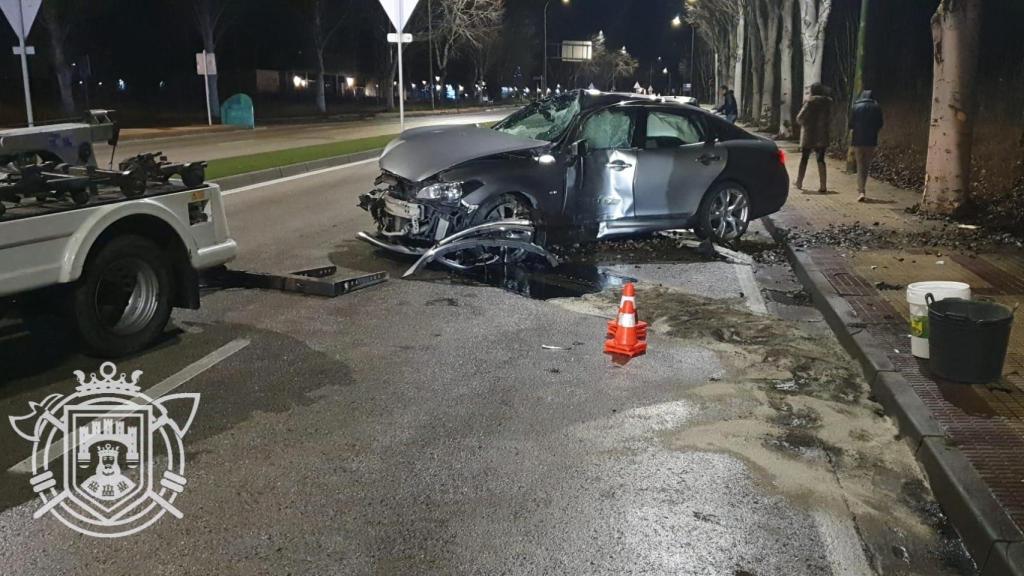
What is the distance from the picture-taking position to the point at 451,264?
839cm

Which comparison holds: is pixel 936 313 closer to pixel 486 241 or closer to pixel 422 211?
pixel 486 241

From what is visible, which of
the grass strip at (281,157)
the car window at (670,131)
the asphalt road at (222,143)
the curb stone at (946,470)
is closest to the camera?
the curb stone at (946,470)

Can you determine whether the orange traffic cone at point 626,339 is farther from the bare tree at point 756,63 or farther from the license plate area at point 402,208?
the bare tree at point 756,63

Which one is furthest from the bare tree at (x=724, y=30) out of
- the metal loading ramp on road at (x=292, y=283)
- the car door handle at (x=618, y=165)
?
the metal loading ramp on road at (x=292, y=283)

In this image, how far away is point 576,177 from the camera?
9078 mm

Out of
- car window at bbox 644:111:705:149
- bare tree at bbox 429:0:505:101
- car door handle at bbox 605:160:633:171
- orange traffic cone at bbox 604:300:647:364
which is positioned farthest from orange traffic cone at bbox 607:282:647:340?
bare tree at bbox 429:0:505:101

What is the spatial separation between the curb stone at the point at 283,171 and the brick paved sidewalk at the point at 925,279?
360 inches

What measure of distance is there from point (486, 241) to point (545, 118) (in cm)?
232

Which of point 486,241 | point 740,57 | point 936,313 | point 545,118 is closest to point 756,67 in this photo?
point 740,57

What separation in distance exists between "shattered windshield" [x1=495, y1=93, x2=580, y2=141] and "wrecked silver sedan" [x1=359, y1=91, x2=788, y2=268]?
0.05 ft

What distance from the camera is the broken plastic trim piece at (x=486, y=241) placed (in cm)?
813

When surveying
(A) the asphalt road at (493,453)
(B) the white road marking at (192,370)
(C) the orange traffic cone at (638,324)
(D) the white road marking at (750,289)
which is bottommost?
(D) the white road marking at (750,289)

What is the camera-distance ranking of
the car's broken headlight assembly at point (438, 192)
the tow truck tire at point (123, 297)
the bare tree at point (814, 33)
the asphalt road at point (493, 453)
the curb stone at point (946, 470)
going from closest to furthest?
the curb stone at point (946, 470)
the asphalt road at point (493, 453)
the tow truck tire at point (123, 297)
the car's broken headlight assembly at point (438, 192)
the bare tree at point (814, 33)

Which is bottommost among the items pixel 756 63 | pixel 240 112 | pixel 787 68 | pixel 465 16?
pixel 240 112
